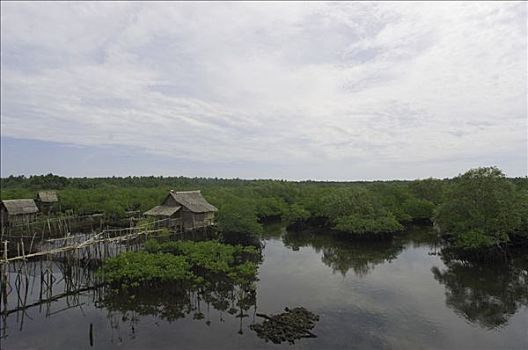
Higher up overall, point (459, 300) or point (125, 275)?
point (125, 275)

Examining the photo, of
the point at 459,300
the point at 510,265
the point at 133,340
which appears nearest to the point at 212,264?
the point at 133,340

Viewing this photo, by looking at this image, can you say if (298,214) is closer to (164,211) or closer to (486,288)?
(164,211)

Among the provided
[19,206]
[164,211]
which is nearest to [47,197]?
[19,206]

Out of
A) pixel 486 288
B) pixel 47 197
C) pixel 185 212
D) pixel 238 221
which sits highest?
pixel 47 197

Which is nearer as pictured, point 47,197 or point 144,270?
point 144,270

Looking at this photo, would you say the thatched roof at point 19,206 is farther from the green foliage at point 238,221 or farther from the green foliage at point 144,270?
the green foliage at point 144,270

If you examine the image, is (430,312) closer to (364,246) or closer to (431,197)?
(364,246)
